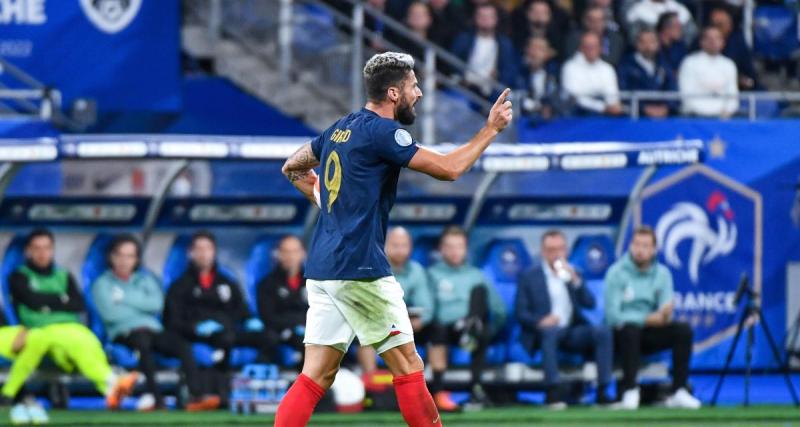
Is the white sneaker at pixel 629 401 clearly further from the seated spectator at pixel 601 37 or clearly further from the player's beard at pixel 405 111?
the player's beard at pixel 405 111

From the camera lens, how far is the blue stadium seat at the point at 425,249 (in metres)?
15.4

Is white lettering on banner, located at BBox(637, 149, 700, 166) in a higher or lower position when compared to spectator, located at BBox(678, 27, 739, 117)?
lower

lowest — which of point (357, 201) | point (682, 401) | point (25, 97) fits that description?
point (682, 401)

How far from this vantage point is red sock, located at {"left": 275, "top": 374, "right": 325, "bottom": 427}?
8.48m

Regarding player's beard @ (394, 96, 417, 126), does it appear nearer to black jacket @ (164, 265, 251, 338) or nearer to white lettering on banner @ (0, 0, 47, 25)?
black jacket @ (164, 265, 251, 338)

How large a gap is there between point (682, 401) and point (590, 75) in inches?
157

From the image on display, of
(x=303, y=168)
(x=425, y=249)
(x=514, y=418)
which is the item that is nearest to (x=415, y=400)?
(x=303, y=168)

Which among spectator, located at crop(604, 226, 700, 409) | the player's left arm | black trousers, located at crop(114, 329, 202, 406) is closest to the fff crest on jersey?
black trousers, located at crop(114, 329, 202, 406)

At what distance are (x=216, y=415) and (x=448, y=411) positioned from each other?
175cm

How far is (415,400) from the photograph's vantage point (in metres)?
8.60

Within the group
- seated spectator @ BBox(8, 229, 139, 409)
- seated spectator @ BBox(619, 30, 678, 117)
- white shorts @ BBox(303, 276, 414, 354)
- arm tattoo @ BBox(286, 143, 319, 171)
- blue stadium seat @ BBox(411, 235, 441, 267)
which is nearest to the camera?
white shorts @ BBox(303, 276, 414, 354)

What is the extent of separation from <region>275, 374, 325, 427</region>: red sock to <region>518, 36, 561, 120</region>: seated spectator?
331 inches

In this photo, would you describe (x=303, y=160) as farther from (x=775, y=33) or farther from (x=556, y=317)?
(x=775, y=33)

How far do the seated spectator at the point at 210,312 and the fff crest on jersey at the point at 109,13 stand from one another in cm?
219
